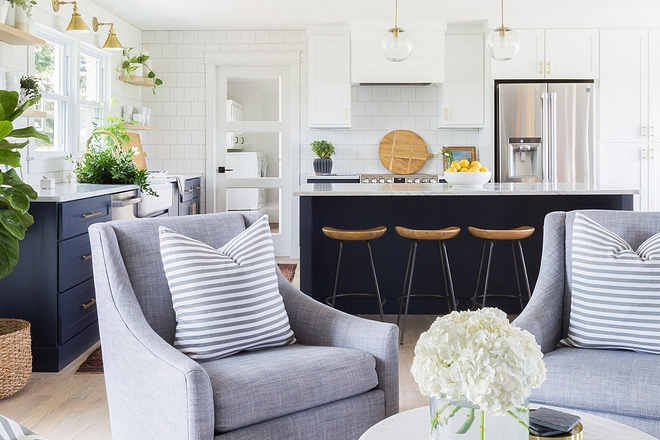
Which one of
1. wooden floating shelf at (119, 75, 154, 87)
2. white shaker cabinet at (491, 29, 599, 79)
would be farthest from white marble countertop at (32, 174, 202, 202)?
white shaker cabinet at (491, 29, 599, 79)

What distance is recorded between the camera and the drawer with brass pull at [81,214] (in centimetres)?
349

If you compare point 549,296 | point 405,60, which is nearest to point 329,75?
point 405,60

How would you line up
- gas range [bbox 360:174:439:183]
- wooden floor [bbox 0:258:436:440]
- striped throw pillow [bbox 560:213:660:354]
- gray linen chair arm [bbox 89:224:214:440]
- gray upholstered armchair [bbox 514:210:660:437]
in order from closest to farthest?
gray linen chair arm [bbox 89:224:214:440] → gray upholstered armchair [bbox 514:210:660:437] → striped throw pillow [bbox 560:213:660:354] → wooden floor [bbox 0:258:436:440] → gas range [bbox 360:174:439:183]

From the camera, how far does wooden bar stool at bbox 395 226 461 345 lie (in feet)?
12.6

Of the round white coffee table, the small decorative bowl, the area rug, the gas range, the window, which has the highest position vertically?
the window

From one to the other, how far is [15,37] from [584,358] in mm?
3489

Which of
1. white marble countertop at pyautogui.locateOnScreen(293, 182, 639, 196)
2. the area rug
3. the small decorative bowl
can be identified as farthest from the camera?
the small decorative bowl

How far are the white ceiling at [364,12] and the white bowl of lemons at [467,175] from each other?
6.73ft

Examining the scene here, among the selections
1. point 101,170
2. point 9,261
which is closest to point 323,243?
point 101,170

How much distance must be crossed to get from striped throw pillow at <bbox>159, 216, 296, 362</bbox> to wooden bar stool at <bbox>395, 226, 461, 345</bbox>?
1.67 meters

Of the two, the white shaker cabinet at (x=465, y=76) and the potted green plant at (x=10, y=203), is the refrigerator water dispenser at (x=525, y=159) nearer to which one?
the white shaker cabinet at (x=465, y=76)

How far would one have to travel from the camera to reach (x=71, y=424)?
277 cm

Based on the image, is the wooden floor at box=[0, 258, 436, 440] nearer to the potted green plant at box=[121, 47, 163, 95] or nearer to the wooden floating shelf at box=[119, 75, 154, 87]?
the wooden floating shelf at box=[119, 75, 154, 87]

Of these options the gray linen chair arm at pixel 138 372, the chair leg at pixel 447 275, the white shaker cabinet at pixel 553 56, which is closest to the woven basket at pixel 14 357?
the gray linen chair arm at pixel 138 372
